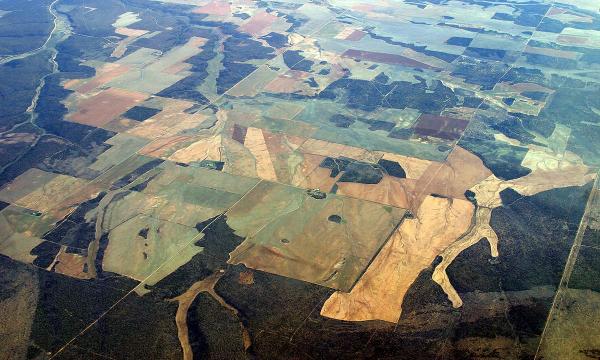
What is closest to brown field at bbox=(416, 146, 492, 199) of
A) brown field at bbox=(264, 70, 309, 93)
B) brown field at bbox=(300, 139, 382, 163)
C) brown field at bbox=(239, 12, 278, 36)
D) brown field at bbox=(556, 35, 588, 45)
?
brown field at bbox=(300, 139, 382, 163)

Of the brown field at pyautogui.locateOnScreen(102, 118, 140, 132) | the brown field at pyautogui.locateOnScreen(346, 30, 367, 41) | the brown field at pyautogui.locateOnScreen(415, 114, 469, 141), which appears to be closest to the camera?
the brown field at pyautogui.locateOnScreen(415, 114, 469, 141)

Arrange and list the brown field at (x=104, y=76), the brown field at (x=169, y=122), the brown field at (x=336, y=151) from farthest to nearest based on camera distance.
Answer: the brown field at (x=104, y=76) < the brown field at (x=169, y=122) < the brown field at (x=336, y=151)

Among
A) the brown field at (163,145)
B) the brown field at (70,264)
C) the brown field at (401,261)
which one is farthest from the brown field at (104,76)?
the brown field at (401,261)

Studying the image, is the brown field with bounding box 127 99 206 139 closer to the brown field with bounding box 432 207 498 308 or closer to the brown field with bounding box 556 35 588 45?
the brown field with bounding box 432 207 498 308

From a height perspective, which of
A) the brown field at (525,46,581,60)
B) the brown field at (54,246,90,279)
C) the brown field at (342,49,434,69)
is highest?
the brown field at (54,246,90,279)

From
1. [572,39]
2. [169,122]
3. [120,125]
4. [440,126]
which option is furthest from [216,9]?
[572,39]

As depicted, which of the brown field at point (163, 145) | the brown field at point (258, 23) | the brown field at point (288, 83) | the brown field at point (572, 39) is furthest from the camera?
the brown field at point (258, 23)

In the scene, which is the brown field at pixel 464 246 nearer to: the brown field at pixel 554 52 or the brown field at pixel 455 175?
the brown field at pixel 455 175

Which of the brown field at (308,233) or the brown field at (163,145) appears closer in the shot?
the brown field at (308,233)

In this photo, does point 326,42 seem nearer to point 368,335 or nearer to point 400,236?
point 400,236
